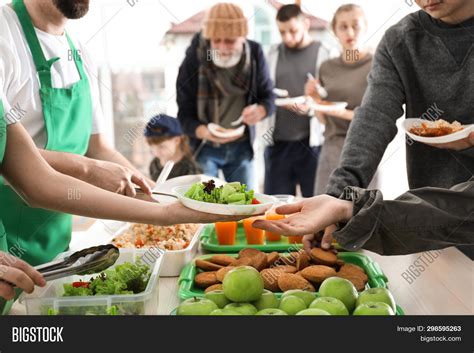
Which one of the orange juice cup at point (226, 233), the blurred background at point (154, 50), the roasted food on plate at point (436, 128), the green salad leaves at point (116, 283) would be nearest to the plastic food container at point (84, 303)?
the green salad leaves at point (116, 283)

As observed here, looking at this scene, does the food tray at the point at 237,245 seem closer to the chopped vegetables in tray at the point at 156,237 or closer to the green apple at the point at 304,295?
the chopped vegetables in tray at the point at 156,237

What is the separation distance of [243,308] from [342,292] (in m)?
0.14

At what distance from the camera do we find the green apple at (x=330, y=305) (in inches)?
30.1

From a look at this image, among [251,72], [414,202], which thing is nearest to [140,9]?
[251,72]

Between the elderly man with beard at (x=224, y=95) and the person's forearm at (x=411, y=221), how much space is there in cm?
123

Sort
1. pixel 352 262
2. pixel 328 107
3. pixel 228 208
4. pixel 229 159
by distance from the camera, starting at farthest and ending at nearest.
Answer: pixel 229 159, pixel 328 107, pixel 352 262, pixel 228 208

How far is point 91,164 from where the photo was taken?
43.5 inches

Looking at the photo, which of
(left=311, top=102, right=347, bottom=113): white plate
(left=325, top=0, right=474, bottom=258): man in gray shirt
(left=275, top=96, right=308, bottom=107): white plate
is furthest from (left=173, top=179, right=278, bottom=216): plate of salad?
(left=275, top=96, right=308, bottom=107): white plate

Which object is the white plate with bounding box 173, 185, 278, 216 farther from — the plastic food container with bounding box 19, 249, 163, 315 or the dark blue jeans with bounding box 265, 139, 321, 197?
the dark blue jeans with bounding box 265, 139, 321, 197

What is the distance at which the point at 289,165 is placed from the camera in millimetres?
2400

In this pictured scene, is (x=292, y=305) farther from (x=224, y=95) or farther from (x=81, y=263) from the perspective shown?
(x=224, y=95)

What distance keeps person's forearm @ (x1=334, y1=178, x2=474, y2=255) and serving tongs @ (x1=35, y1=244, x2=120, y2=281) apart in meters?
0.35

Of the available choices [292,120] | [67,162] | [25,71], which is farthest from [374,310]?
[292,120]

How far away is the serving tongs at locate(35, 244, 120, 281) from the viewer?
31.4 inches
